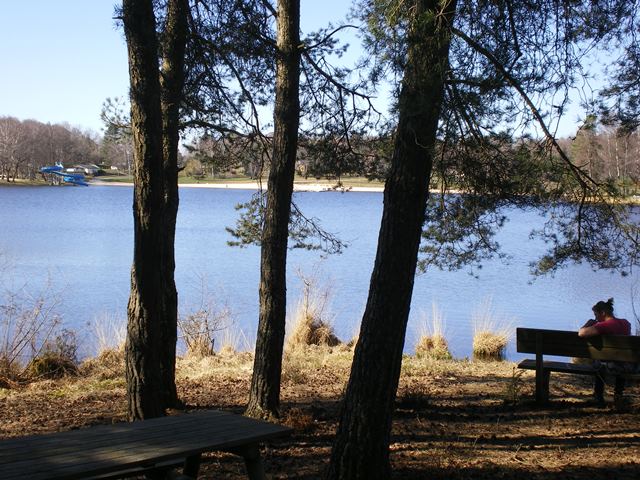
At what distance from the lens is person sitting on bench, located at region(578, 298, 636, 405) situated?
6.05 meters

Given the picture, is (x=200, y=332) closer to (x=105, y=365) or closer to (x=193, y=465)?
(x=105, y=365)

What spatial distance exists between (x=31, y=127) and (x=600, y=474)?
70.1m

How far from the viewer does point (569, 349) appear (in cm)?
623

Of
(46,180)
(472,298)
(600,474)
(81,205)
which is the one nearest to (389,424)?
(600,474)

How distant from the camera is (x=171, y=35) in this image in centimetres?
638

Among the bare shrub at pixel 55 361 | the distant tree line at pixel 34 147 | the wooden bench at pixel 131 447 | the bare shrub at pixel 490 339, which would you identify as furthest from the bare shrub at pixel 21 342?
the distant tree line at pixel 34 147

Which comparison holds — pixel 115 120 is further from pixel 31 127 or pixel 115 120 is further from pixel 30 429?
pixel 31 127

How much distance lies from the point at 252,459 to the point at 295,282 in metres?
14.8

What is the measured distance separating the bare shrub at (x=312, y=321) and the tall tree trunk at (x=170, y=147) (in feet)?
17.1

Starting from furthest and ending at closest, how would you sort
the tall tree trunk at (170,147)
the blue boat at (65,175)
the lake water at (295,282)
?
the blue boat at (65,175)
the lake water at (295,282)
the tall tree trunk at (170,147)

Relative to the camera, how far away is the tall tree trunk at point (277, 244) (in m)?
5.86

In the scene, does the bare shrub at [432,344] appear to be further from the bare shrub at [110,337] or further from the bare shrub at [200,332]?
the bare shrub at [110,337]

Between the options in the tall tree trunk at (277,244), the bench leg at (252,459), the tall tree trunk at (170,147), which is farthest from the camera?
the tall tree trunk at (170,147)

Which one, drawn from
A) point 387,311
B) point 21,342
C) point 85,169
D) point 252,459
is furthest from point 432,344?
point 85,169
